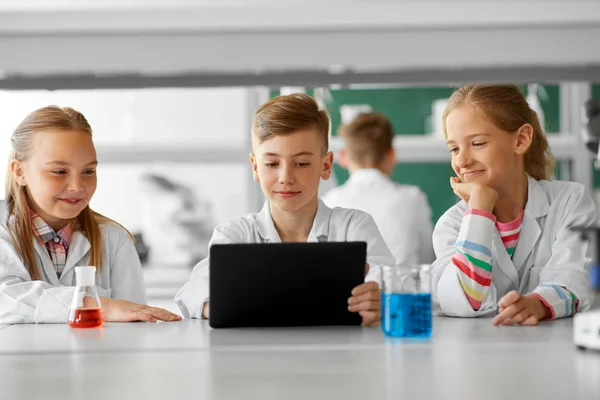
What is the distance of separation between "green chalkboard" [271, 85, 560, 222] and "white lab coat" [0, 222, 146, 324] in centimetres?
205

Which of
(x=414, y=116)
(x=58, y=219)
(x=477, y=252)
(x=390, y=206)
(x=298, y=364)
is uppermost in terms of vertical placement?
(x=414, y=116)

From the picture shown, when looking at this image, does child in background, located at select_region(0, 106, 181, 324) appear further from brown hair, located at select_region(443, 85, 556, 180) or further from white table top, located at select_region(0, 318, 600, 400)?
brown hair, located at select_region(443, 85, 556, 180)

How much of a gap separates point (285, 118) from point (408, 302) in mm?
803

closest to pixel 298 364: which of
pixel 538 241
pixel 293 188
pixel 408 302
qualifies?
pixel 408 302

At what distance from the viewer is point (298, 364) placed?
1169 mm

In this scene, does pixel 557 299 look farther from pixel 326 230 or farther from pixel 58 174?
pixel 58 174

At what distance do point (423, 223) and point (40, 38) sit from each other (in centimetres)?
288

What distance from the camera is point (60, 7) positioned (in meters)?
0.91

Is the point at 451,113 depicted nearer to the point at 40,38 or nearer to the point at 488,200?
the point at 488,200

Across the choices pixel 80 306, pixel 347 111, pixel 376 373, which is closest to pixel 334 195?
pixel 347 111

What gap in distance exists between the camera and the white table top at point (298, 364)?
0.99 meters

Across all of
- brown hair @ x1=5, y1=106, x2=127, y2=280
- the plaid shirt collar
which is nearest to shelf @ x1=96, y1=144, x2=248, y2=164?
brown hair @ x1=5, y1=106, x2=127, y2=280

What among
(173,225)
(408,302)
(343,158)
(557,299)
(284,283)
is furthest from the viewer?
(173,225)

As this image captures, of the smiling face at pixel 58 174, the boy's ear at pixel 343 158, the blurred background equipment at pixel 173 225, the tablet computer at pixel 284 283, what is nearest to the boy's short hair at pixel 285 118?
the smiling face at pixel 58 174
